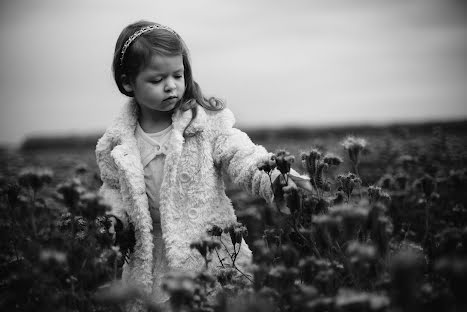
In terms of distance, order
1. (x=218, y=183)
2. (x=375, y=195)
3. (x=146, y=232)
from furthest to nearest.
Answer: (x=218, y=183), (x=146, y=232), (x=375, y=195)

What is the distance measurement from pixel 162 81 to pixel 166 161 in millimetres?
570

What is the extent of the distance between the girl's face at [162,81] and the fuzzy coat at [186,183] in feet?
0.77

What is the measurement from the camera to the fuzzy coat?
3018 millimetres

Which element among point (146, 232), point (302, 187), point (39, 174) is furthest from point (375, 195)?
point (39, 174)

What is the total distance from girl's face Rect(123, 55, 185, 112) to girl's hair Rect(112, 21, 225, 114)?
0.19 ft

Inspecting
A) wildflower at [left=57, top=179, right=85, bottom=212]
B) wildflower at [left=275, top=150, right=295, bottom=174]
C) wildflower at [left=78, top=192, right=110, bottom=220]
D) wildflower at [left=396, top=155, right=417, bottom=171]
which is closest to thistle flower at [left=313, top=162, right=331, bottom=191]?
wildflower at [left=275, top=150, right=295, bottom=174]

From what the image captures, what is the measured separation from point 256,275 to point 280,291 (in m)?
0.16

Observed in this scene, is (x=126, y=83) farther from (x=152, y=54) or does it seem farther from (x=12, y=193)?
(x=12, y=193)

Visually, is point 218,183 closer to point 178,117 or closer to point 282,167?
point 178,117

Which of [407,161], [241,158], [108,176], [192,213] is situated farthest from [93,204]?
[407,161]

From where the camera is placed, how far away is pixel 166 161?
3225 mm

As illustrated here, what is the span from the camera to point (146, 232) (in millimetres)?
3096

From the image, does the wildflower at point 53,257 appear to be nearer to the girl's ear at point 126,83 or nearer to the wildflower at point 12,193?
the wildflower at point 12,193

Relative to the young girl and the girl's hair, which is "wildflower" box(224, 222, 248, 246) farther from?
the girl's hair
